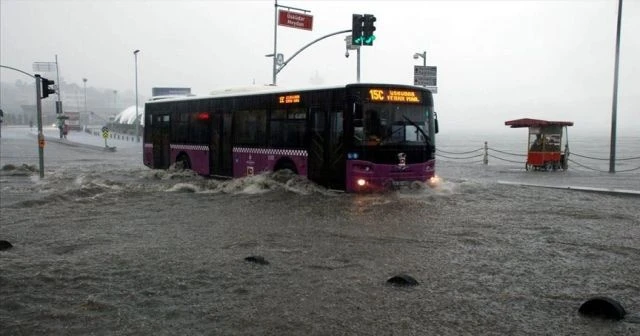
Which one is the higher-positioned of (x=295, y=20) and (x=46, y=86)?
(x=295, y=20)

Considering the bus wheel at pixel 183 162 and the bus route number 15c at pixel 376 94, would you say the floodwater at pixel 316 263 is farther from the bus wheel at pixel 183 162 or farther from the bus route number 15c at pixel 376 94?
the bus wheel at pixel 183 162

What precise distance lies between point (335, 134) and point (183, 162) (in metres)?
8.45

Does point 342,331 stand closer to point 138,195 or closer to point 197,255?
A: point 197,255

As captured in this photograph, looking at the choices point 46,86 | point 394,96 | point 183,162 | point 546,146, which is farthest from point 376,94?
point 546,146

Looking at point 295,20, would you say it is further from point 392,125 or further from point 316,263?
point 316,263

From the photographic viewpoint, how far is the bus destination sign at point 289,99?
1589 cm

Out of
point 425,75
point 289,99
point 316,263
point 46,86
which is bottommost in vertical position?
point 316,263

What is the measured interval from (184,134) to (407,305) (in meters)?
16.3

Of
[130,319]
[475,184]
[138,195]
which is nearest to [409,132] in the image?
[475,184]

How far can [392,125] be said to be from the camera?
14.5 metres

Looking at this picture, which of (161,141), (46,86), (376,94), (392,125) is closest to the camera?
(376,94)

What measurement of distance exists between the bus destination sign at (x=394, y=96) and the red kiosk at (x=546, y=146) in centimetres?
1114

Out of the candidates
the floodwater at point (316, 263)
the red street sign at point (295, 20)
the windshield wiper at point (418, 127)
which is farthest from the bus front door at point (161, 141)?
the windshield wiper at point (418, 127)

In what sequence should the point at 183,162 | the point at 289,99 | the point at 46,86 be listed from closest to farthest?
the point at 289,99, the point at 46,86, the point at 183,162
